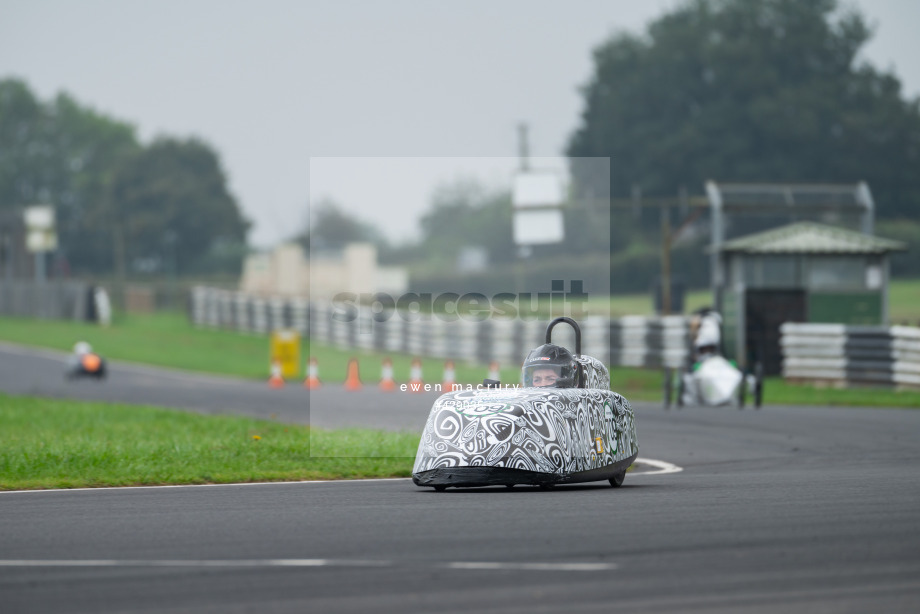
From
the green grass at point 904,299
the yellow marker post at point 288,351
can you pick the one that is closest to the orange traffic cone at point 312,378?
the yellow marker post at point 288,351

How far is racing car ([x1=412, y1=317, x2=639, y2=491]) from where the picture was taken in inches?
454

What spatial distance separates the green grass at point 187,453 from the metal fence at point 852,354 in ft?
39.9

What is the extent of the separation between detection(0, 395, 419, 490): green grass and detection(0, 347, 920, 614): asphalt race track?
97 cm

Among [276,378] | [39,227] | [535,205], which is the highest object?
[39,227]

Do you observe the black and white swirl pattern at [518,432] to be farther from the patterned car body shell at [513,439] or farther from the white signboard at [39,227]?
the white signboard at [39,227]

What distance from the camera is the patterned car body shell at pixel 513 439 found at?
37.8 ft

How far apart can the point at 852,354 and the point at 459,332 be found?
37.8 ft

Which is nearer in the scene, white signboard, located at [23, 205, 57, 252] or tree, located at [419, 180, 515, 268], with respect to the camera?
tree, located at [419, 180, 515, 268]

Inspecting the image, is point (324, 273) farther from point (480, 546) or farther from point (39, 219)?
point (480, 546)

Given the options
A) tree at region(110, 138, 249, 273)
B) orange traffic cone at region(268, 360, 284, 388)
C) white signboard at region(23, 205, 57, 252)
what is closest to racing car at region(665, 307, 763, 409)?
orange traffic cone at region(268, 360, 284, 388)

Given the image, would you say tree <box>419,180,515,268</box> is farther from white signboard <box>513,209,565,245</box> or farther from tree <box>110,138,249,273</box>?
tree <box>110,138,249,273</box>

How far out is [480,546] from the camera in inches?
343

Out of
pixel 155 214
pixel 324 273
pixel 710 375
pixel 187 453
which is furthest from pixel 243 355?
pixel 155 214

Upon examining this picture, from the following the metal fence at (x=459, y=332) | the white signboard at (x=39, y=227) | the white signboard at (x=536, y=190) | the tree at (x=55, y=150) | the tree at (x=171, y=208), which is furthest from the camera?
the tree at (x=55, y=150)
